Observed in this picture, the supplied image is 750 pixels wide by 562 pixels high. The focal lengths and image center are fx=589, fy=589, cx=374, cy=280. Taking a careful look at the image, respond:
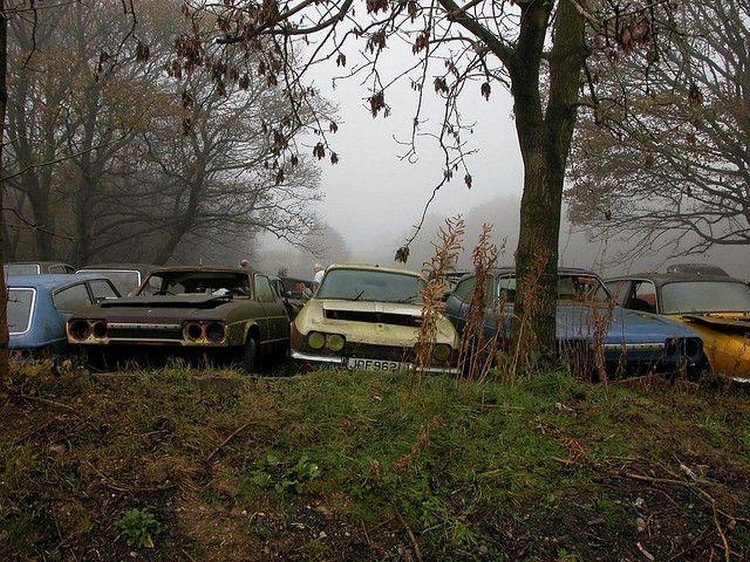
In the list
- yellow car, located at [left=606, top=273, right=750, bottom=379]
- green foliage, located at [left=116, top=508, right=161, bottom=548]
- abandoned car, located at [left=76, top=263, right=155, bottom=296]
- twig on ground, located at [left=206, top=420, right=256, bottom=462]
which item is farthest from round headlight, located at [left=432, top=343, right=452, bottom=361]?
abandoned car, located at [left=76, top=263, right=155, bottom=296]

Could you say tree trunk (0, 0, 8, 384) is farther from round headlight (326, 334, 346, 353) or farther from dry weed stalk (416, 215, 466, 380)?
round headlight (326, 334, 346, 353)

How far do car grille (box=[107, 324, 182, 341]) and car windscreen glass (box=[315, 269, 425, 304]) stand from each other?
1.99 meters


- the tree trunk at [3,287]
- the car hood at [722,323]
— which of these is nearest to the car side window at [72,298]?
the tree trunk at [3,287]

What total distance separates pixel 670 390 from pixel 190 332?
4.20 meters

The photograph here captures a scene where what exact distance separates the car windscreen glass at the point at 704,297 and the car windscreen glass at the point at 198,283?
5426mm

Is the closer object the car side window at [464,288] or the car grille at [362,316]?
the car grille at [362,316]

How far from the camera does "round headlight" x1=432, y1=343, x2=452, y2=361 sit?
18.4ft

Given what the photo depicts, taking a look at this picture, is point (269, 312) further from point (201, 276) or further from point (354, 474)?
point (354, 474)

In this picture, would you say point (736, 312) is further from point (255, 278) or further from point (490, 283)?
point (255, 278)

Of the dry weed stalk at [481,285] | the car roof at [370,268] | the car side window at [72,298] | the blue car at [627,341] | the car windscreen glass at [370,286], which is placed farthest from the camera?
the car roof at [370,268]

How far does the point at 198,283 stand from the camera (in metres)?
7.50

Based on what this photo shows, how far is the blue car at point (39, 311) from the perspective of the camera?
→ 576 cm

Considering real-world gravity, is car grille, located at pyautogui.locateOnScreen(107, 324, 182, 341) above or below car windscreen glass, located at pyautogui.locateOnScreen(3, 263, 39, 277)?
below

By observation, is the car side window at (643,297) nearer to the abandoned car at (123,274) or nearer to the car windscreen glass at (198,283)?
the car windscreen glass at (198,283)
